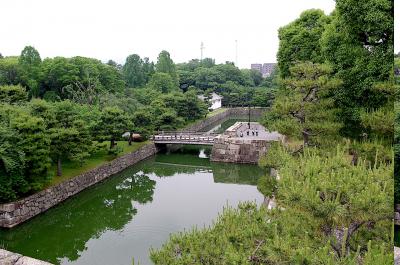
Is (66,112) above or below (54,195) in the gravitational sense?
above

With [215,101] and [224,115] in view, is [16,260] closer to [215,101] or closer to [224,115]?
[224,115]

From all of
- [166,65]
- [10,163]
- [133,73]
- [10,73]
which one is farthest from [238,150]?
[166,65]

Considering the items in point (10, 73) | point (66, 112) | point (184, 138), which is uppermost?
point (10, 73)

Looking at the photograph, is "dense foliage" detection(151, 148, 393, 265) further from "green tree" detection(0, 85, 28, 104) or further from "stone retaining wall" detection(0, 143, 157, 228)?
"green tree" detection(0, 85, 28, 104)

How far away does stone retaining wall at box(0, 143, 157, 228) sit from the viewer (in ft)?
38.1

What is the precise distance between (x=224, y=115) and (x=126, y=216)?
28.8 meters

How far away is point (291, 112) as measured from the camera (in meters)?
10.8

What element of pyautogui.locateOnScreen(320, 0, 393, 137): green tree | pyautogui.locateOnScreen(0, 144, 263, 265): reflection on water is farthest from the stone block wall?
pyautogui.locateOnScreen(320, 0, 393, 137): green tree

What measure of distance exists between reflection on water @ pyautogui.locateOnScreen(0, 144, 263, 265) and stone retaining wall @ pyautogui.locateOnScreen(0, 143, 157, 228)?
0.24m

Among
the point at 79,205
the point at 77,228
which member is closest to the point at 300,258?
the point at 77,228

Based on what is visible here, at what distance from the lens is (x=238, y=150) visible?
20.5m

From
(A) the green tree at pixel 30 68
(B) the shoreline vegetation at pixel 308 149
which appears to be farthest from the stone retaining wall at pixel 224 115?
(A) the green tree at pixel 30 68

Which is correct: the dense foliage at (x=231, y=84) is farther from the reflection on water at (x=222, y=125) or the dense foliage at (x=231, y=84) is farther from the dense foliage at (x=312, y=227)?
the dense foliage at (x=312, y=227)

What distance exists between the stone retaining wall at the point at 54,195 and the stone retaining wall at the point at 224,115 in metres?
10.3
